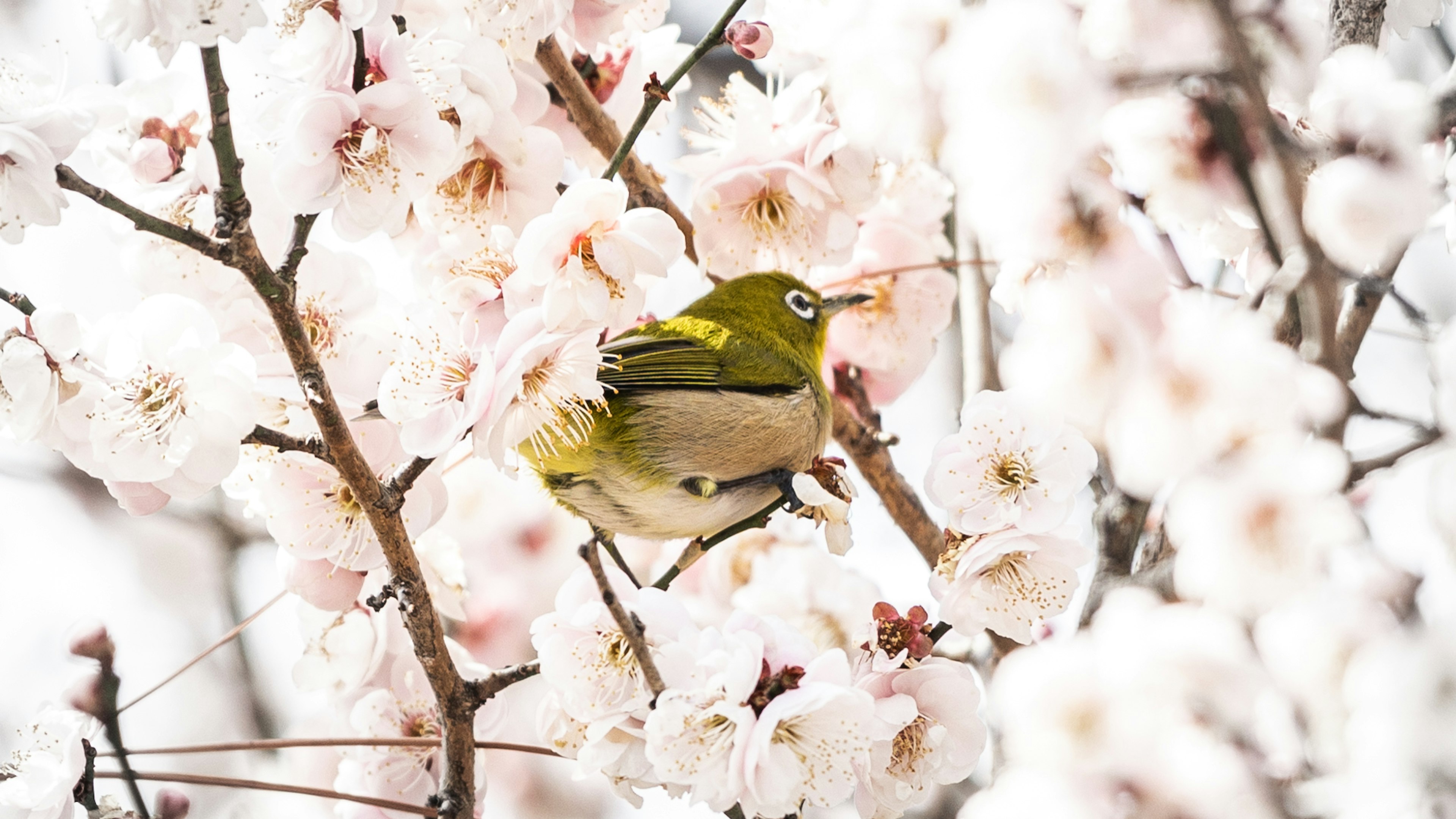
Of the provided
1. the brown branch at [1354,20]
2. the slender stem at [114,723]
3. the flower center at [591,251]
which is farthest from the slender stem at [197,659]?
the brown branch at [1354,20]

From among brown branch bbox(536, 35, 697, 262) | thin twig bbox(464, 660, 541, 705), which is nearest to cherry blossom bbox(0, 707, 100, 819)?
thin twig bbox(464, 660, 541, 705)

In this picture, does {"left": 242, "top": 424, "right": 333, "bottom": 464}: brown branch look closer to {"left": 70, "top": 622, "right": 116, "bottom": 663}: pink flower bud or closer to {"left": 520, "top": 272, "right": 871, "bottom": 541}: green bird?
{"left": 520, "top": 272, "right": 871, "bottom": 541}: green bird

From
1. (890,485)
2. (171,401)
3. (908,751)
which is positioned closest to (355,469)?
(171,401)

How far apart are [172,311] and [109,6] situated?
379 mm

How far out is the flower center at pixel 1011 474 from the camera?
142 centimetres

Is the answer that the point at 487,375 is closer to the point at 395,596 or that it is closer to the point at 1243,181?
the point at 395,596

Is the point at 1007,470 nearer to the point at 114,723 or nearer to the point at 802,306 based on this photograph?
the point at 802,306

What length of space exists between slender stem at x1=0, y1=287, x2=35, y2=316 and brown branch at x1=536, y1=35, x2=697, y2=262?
0.92 metres

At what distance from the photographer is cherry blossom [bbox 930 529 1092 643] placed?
1.41 m

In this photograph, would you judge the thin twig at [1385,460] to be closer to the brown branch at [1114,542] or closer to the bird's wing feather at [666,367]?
the brown branch at [1114,542]

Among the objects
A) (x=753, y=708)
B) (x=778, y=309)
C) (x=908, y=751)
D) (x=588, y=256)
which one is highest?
(x=588, y=256)

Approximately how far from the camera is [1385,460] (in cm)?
79

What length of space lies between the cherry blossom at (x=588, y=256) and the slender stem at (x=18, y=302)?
563 millimetres

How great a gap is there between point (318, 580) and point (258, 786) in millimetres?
309
